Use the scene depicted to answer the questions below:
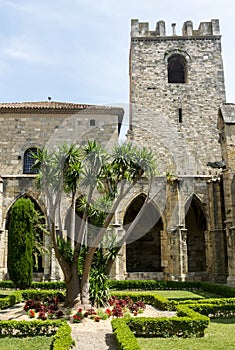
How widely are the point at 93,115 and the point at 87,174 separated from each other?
14359 millimetres

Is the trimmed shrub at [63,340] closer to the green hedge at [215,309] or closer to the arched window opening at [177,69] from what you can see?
the green hedge at [215,309]

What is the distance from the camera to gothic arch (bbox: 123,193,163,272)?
25.6 m

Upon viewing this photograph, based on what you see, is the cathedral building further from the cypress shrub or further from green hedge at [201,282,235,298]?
the cypress shrub

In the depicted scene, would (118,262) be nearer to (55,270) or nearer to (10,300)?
(55,270)

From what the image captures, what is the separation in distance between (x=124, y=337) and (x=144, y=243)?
1884 centimetres

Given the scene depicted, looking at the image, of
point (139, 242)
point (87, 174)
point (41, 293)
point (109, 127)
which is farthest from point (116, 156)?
point (139, 242)

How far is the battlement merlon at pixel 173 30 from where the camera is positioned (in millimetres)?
28641

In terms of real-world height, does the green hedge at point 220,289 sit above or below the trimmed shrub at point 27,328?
above

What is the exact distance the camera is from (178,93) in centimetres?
2789

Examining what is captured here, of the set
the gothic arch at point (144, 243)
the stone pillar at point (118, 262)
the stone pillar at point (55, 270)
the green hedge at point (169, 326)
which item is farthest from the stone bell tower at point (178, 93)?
the green hedge at point (169, 326)

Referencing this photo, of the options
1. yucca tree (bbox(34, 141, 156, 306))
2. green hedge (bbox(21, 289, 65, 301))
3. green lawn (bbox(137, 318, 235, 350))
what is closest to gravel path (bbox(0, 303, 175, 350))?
green lawn (bbox(137, 318, 235, 350))

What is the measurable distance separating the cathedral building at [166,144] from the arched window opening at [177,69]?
0.25ft

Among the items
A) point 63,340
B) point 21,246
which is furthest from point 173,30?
point 63,340

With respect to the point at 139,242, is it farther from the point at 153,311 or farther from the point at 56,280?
the point at 153,311
